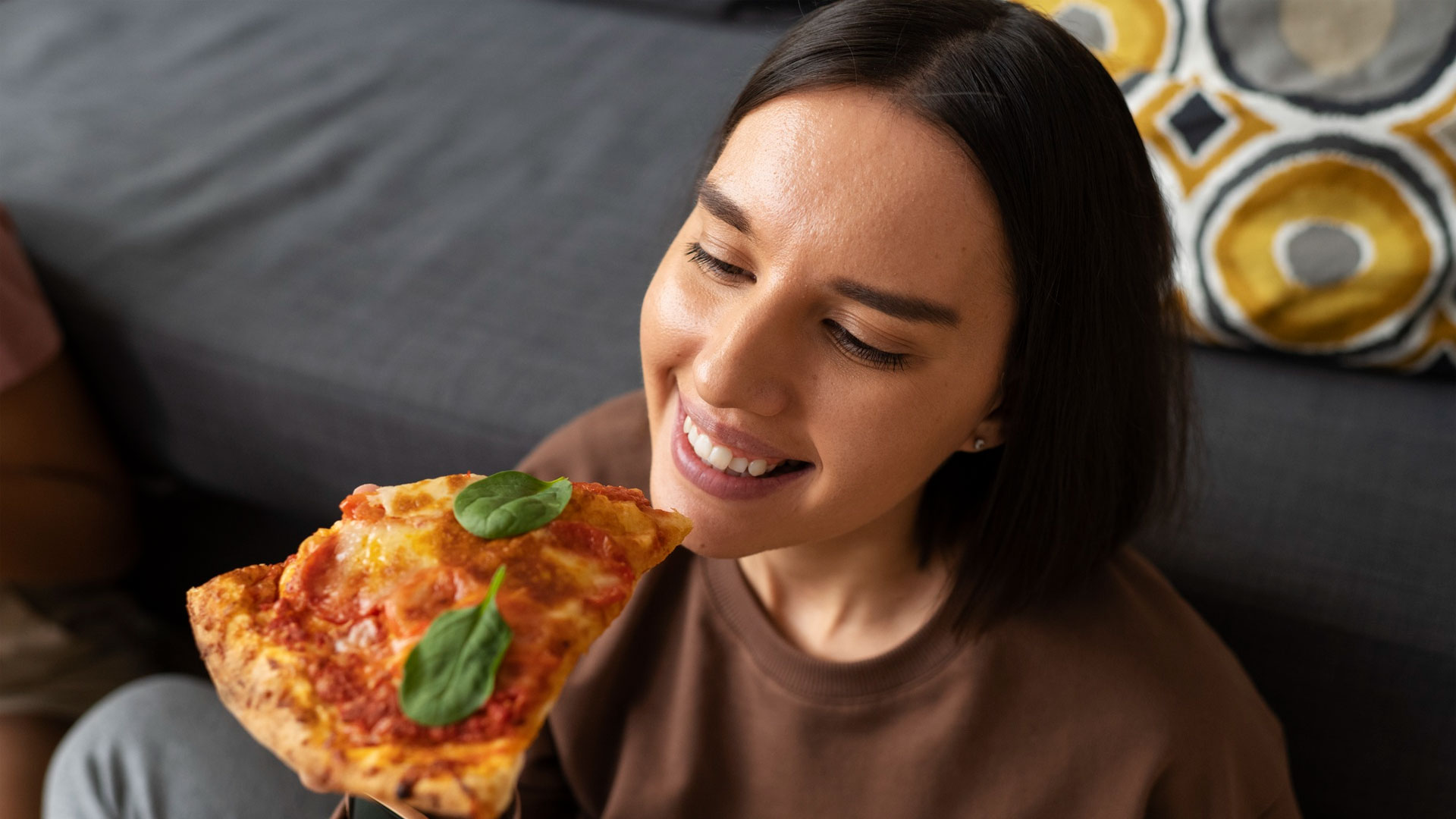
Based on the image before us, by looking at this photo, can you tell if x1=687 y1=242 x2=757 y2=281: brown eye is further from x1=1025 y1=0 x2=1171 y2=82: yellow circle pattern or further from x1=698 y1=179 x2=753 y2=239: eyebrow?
x1=1025 y1=0 x2=1171 y2=82: yellow circle pattern

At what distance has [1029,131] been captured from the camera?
857mm

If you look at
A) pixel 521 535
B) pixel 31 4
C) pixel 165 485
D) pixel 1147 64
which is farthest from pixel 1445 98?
pixel 31 4

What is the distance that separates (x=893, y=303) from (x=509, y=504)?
32 cm

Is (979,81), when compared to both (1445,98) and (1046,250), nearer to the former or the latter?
(1046,250)

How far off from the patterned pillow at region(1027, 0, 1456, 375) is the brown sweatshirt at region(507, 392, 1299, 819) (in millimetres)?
595

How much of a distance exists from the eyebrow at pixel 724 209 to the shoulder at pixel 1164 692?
1.80 ft

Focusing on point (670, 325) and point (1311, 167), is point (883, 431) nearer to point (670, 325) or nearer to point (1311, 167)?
point (670, 325)

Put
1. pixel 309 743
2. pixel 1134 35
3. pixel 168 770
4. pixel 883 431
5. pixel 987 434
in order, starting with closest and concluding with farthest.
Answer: pixel 309 743 → pixel 883 431 → pixel 987 434 → pixel 168 770 → pixel 1134 35

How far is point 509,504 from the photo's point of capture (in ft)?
2.56

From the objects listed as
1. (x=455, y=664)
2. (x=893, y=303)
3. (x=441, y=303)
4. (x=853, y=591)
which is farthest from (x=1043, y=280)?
(x=441, y=303)

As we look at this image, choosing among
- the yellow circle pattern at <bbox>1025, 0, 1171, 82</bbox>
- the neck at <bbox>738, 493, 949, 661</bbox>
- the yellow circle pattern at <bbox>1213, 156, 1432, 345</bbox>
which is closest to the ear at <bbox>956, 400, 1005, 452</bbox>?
the neck at <bbox>738, 493, 949, 661</bbox>

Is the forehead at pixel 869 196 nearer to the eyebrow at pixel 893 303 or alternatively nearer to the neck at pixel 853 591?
the eyebrow at pixel 893 303

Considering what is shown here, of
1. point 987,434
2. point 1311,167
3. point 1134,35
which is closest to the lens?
point 987,434

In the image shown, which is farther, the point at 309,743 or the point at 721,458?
the point at 721,458
